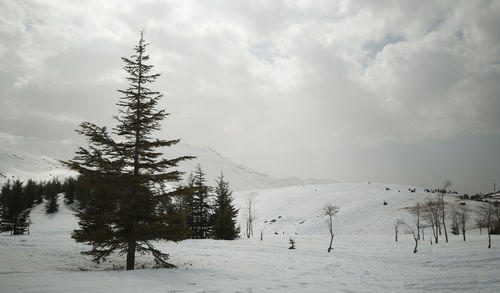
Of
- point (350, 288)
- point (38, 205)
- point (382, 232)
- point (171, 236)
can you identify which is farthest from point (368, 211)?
point (38, 205)

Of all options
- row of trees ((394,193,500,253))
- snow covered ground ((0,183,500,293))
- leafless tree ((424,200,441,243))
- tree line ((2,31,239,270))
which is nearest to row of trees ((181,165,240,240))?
snow covered ground ((0,183,500,293))

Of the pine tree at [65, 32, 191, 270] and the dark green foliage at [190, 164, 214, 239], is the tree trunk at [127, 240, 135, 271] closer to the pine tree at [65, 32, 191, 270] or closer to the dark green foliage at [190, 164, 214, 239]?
the pine tree at [65, 32, 191, 270]

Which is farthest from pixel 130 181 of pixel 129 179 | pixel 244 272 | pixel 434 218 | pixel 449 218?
pixel 449 218

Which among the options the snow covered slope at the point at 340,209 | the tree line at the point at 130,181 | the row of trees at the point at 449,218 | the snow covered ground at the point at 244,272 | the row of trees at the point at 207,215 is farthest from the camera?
the snow covered slope at the point at 340,209

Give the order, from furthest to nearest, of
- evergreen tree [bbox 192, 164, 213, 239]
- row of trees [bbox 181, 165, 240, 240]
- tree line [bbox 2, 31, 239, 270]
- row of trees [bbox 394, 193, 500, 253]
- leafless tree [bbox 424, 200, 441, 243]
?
1. row of trees [bbox 394, 193, 500, 253]
2. leafless tree [bbox 424, 200, 441, 243]
3. evergreen tree [bbox 192, 164, 213, 239]
4. row of trees [bbox 181, 165, 240, 240]
5. tree line [bbox 2, 31, 239, 270]

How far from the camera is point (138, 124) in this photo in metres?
14.9

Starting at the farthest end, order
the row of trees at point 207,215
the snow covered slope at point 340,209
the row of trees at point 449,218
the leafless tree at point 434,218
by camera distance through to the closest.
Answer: the snow covered slope at point 340,209, the row of trees at point 449,218, the leafless tree at point 434,218, the row of trees at point 207,215

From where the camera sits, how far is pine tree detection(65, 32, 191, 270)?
1348 cm

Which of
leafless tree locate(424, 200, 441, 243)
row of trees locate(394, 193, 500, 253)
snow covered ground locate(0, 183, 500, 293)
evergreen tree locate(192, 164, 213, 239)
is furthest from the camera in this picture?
row of trees locate(394, 193, 500, 253)

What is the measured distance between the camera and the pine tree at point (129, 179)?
13.5m

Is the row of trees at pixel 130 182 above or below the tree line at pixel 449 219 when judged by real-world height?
above

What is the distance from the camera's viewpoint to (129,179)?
1375 cm

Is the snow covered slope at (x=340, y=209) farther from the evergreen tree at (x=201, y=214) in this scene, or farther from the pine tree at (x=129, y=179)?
the pine tree at (x=129, y=179)

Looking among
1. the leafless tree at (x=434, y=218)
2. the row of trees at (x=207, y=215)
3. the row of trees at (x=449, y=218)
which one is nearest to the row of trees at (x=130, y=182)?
the row of trees at (x=207, y=215)
